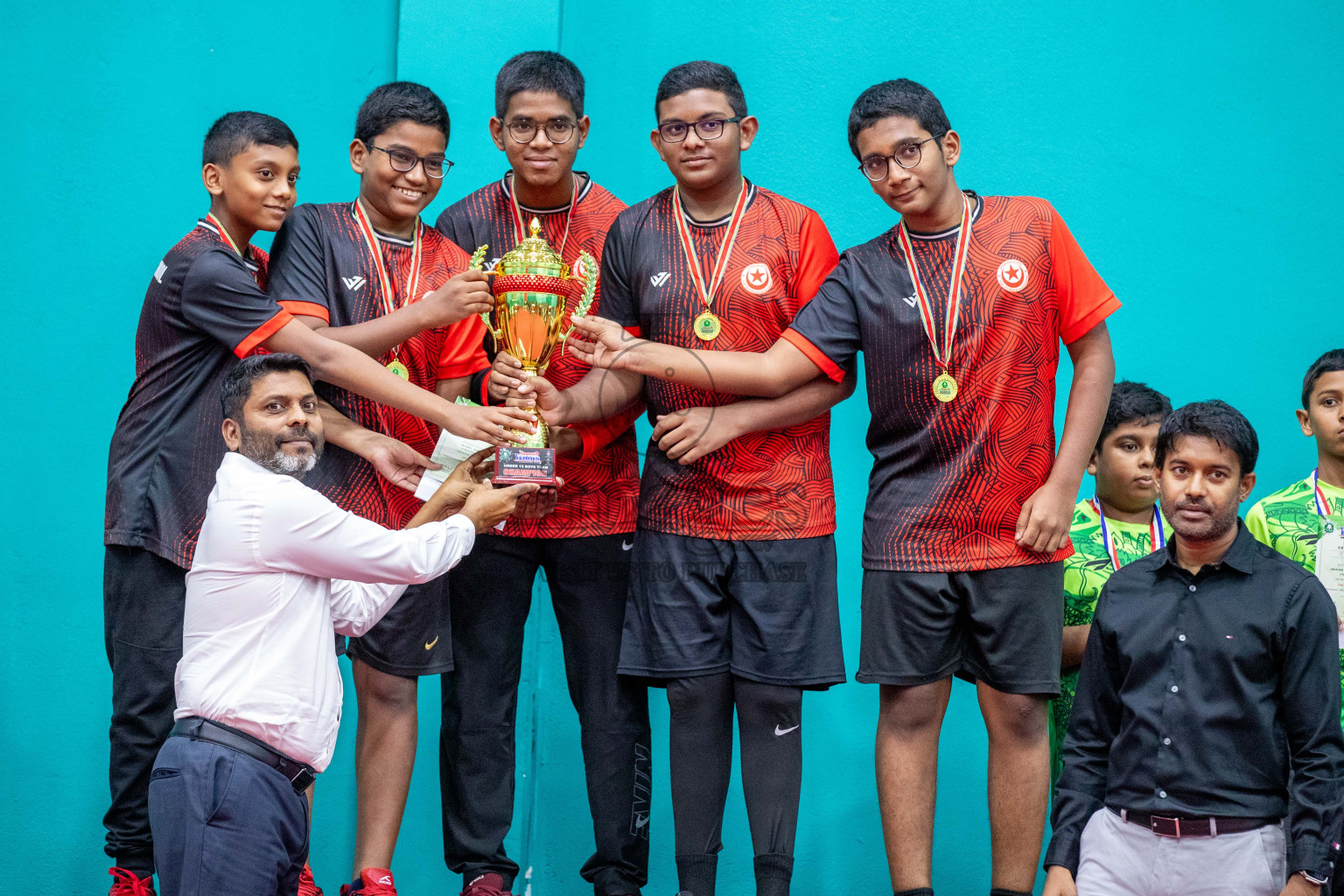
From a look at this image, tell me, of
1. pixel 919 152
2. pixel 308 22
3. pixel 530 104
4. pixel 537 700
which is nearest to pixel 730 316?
pixel 919 152

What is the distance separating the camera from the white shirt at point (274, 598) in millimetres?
2533

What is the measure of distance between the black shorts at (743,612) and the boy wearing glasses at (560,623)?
0.26 m

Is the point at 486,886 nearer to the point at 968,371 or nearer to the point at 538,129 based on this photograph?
the point at 968,371

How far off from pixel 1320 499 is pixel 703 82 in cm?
196

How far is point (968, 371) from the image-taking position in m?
2.93

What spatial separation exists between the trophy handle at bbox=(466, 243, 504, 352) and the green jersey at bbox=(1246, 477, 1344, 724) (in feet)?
6.75

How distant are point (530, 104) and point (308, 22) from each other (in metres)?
1.58

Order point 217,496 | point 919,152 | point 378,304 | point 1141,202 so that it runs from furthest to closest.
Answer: point 1141,202
point 378,304
point 919,152
point 217,496

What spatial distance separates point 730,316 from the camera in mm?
3100

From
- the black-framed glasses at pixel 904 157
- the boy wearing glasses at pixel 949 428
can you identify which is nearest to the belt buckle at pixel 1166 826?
the boy wearing glasses at pixel 949 428

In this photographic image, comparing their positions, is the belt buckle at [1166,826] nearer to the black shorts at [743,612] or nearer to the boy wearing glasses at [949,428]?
the boy wearing glasses at [949,428]

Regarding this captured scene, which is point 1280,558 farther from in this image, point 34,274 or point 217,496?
point 34,274

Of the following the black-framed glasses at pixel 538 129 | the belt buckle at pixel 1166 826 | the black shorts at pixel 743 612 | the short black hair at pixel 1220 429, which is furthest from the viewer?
the black-framed glasses at pixel 538 129

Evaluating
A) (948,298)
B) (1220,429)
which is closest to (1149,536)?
(1220,429)
